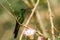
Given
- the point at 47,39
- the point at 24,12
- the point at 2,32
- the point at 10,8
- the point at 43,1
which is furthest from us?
the point at 2,32

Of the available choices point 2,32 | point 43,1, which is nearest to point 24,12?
point 43,1

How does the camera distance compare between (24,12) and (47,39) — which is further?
(24,12)

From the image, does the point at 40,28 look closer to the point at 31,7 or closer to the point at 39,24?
the point at 39,24

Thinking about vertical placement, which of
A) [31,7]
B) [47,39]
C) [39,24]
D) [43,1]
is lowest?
[47,39]

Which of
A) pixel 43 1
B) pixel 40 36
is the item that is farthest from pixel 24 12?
pixel 43 1

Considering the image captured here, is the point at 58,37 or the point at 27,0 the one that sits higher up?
the point at 27,0

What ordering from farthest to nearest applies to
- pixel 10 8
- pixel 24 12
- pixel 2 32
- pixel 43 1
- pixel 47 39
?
1. pixel 2 32
2. pixel 43 1
3. pixel 24 12
4. pixel 10 8
5. pixel 47 39

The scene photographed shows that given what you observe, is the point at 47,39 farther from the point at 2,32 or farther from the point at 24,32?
the point at 2,32

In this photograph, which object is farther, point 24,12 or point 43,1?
point 43,1

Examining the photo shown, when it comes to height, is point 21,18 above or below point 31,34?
above
